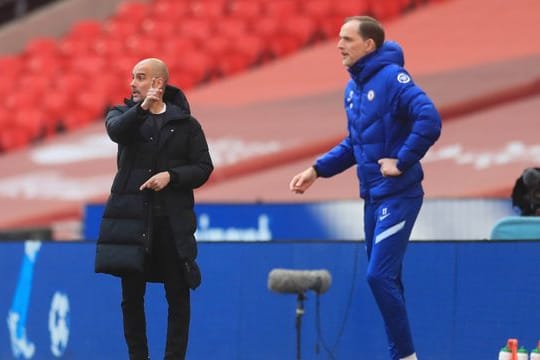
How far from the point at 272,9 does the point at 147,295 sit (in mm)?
11075

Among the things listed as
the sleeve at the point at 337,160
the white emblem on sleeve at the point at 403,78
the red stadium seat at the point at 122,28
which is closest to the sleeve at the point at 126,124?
the sleeve at the point at 337,160

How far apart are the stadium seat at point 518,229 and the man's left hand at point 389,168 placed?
→ 154 centimetres

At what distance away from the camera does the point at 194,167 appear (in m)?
8.03

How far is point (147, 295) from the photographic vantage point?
10.4 meters

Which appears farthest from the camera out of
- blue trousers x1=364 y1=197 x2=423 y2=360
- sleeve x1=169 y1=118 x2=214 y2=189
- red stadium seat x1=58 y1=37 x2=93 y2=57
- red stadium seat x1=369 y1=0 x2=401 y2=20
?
red stadium seat x1=58 y1=37 x2=93 y2=57

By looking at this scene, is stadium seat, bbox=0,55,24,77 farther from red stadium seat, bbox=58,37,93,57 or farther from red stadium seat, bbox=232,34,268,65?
red stadium seat, bbox=232,34,268,65

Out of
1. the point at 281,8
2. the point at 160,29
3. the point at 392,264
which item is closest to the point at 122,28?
the point at 160,29

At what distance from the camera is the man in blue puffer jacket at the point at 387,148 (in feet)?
24.9

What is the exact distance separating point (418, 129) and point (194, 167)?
1296mm

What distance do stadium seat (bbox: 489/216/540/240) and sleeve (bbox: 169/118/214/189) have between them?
6.67ft

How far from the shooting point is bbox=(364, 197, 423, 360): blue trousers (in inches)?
302

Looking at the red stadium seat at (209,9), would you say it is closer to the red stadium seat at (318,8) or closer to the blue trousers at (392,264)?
the red stadium seat at (318,8)

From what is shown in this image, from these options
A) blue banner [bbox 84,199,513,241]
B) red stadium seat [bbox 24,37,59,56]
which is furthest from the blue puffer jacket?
red stadium seat [bbox 24,37,59,56]

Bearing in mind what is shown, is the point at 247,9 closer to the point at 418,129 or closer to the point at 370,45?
the point at 370,45
